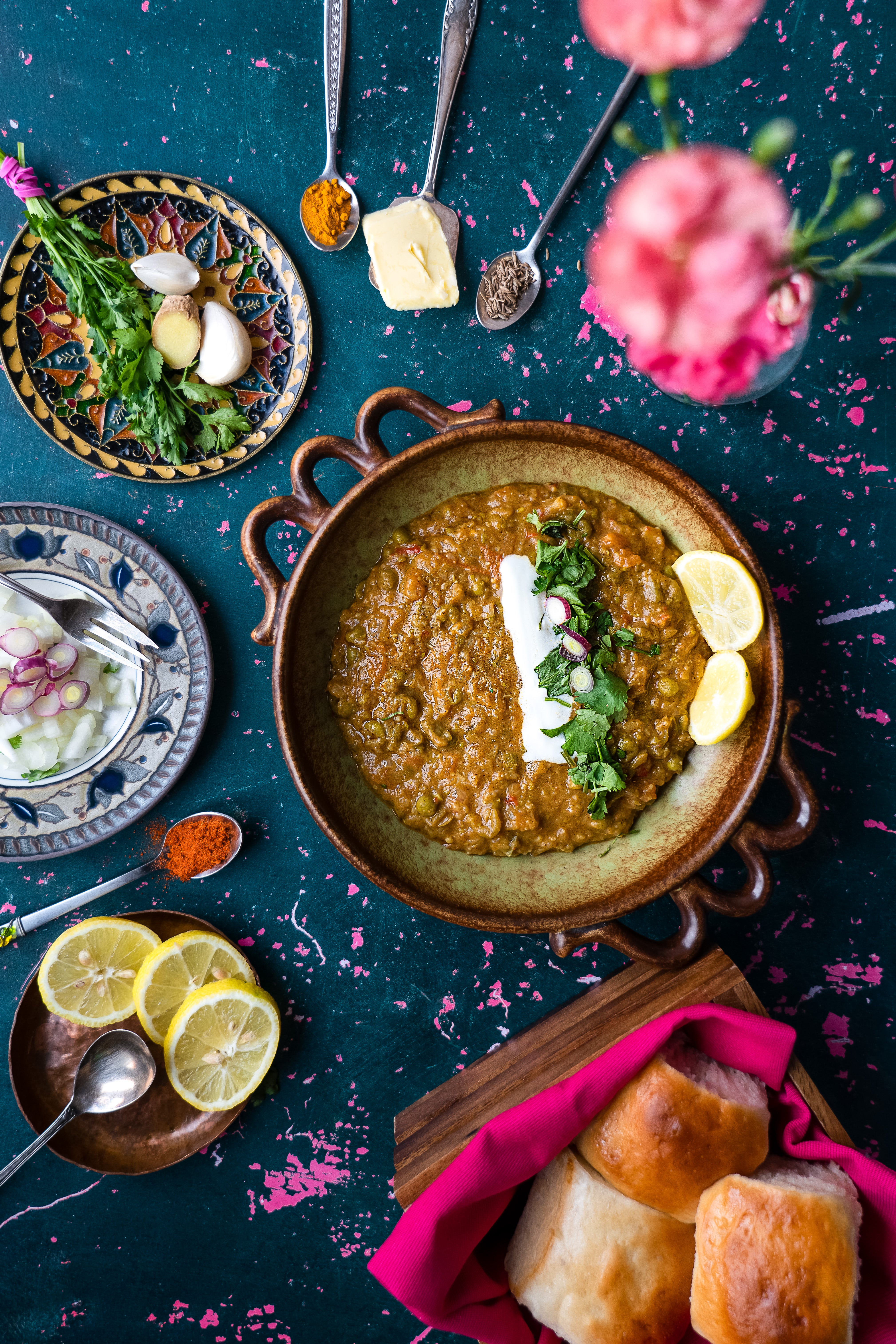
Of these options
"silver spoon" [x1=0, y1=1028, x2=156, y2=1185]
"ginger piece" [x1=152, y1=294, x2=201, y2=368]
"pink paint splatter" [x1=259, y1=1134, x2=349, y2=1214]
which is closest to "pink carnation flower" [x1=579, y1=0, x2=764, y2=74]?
"ginger piece" [x1=152, y1=294, x2=201, y2=368]

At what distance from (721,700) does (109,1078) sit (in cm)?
265

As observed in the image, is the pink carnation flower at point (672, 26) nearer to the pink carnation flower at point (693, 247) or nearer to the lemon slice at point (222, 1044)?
the pink carnation flower at point (693, 247)

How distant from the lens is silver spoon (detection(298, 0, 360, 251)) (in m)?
3.03

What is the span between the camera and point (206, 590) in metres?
3.25

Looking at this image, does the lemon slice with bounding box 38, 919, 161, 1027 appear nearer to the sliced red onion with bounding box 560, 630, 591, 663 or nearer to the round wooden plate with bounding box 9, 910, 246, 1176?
the round wooden plate with bounding box 9, 910, 246, 1176

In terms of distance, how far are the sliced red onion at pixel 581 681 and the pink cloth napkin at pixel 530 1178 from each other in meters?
1.10

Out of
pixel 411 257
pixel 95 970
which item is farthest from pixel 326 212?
pixel 95 970

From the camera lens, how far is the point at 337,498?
3.22m

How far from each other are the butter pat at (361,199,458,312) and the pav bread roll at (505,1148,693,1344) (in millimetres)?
3040

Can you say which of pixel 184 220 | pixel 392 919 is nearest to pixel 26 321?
pixel 184 220

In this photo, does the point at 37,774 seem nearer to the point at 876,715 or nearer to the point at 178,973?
the point at 178,973

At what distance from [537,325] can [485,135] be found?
718mm

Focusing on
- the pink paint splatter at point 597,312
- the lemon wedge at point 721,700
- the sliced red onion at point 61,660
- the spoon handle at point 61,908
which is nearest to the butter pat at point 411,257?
the pink paint splatter at point 597,312

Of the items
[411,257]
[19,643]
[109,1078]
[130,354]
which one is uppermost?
[411,257]
